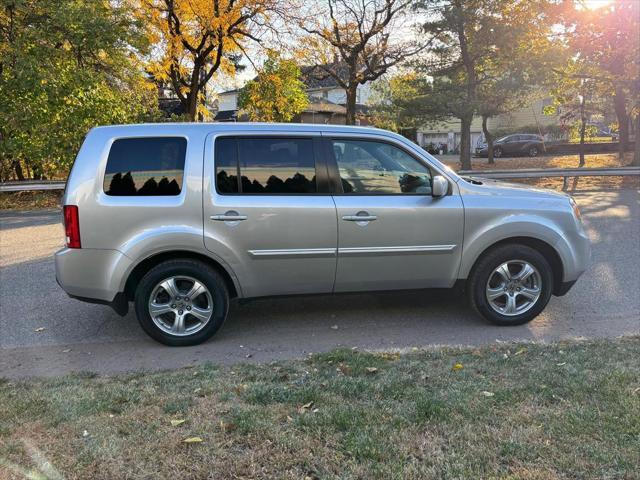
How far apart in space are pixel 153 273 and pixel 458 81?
18.4m

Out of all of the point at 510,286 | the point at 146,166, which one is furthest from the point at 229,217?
the point at 510,286

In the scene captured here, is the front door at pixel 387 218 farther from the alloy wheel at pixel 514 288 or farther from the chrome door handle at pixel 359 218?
the alloy wheel at pixel 514 288

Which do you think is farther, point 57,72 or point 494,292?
point 57,72

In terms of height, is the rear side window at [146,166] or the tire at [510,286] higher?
the rear side window at [146,166]

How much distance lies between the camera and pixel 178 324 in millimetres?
4648

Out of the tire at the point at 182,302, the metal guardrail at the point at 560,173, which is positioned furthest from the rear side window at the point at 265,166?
the metal guardrail at the point at 560,173

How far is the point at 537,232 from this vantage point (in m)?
4.95

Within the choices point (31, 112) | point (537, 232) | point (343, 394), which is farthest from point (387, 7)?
point (343, 394)

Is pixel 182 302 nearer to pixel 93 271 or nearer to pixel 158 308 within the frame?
pixel 158 308

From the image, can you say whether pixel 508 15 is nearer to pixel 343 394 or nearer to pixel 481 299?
pixel 481 299

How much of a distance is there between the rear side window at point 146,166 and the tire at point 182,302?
66cm

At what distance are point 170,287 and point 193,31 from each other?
49.8 feet

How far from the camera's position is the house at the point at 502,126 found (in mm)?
42438

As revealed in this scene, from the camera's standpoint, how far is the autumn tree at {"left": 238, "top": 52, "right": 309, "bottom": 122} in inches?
781
